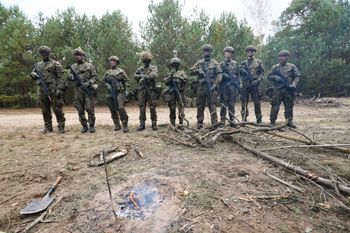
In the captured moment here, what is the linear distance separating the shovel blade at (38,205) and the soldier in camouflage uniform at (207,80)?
4221 millimetres

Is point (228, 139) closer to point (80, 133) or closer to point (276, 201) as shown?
point (276, 201)

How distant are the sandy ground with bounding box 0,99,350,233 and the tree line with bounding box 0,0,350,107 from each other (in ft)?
39.0

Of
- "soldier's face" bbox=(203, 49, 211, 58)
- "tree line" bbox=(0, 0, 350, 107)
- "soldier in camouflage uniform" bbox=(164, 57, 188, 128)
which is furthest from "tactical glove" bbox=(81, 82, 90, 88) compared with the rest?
"tree line" bbox=(0, 0, 350, 107)

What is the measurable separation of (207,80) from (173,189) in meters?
4.16

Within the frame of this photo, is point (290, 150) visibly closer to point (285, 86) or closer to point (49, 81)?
point (285, 86)

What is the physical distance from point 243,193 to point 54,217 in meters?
2.34

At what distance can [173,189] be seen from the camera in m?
3.83

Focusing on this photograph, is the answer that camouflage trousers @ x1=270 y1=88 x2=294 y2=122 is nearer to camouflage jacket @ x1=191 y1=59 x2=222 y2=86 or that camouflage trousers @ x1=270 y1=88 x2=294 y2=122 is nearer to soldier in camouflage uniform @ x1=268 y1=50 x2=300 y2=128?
soldier in camouflage uniform @ x1=268 y1=50 x2=300 y2=128

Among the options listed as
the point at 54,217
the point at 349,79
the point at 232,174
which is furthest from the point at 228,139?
the point at 349,79

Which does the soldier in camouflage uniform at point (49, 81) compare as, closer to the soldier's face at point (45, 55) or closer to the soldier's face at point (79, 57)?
the soldier's face at point (45, 55)

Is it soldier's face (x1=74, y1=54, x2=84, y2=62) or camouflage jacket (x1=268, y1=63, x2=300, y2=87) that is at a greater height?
soldier's face (x1=74, y1=54, x2=84, y2=62)

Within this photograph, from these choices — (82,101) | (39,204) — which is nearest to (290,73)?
(82,101)

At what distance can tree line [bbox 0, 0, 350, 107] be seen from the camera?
17.3 m

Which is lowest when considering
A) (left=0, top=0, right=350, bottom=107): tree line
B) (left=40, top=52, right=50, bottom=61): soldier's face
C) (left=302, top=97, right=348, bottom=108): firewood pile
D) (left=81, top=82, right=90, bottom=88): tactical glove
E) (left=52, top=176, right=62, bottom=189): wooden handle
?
(left=52, top=176, right=62, bottom=189): wooden handle
